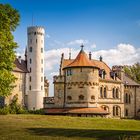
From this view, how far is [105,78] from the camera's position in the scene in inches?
2933

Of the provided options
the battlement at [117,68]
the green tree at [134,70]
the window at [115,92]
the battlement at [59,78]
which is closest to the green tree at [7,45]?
the battlement at [59,78]

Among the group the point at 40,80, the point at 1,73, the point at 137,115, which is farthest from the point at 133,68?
the point at 1,73

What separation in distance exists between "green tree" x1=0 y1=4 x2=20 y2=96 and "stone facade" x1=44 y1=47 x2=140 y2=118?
23105mm

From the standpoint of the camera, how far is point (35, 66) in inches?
3302

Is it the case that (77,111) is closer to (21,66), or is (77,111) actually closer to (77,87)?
(77,87)

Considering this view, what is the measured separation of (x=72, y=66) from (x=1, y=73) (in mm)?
26151

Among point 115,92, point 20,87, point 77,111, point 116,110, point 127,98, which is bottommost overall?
point 116,110

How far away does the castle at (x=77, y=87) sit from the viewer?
6725 centimetres

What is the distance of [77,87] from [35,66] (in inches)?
739

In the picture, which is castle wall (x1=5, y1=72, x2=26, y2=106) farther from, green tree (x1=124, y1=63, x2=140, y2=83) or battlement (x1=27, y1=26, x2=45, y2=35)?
→ green tree (x1=124, y1=63, x2=140, y2=83)

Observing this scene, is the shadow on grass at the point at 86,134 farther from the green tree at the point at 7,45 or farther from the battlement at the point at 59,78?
the battlement at the point at 59,78

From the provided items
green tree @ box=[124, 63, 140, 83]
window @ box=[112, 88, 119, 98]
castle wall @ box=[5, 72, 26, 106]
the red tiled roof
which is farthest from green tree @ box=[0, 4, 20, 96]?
green tree @ box=[124, 63, 140, 83]

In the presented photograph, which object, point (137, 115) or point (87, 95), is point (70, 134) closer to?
point (87, 95)

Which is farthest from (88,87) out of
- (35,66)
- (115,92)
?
(35,66)
